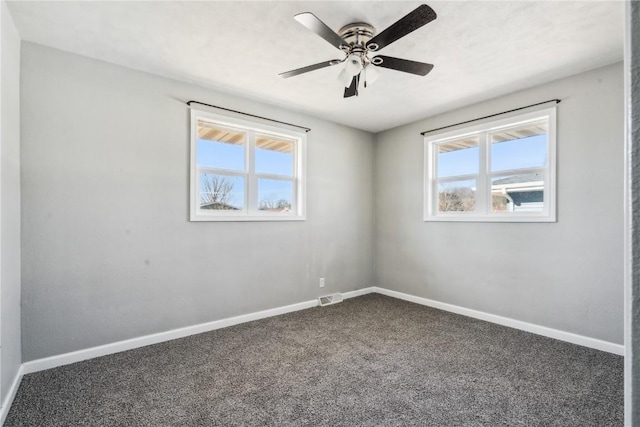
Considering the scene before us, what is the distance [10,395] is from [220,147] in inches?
104

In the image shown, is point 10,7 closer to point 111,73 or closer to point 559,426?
point 111,73

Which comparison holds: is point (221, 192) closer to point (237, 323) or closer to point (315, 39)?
point (237, 323)

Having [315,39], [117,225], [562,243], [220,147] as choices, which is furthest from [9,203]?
[562,243]

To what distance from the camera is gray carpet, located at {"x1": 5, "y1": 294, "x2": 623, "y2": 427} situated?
6.42ft

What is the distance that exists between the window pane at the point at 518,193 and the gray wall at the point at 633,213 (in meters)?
3.59

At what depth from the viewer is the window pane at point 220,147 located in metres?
3.50

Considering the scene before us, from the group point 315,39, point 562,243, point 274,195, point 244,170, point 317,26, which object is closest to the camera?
point 317,26

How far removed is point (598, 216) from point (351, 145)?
3009mm

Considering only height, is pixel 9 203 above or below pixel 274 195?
below

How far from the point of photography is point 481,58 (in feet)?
9.13

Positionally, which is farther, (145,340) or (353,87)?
(145,340)

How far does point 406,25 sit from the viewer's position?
6.33 feet

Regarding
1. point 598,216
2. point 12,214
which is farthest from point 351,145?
point 12,214

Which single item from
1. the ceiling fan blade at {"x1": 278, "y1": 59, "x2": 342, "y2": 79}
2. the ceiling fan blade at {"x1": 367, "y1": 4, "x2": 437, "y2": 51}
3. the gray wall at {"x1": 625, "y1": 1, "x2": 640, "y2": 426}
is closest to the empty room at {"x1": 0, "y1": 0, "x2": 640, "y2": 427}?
the ceiling fan blade at {"x1": 367, "y1": 4, "x2": 437, "y2": 51}
